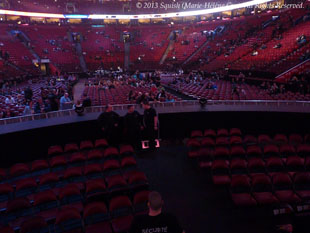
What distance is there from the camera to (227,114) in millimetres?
8109

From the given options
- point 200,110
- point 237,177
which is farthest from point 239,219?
point 200,110

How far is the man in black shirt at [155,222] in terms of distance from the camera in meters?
2.13

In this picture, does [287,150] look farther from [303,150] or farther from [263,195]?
[263,195]

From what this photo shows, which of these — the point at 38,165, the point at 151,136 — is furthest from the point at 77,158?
the point at 151,136

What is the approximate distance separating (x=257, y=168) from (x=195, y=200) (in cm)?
231

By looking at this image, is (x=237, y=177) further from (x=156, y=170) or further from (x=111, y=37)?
(x=111, y=37)

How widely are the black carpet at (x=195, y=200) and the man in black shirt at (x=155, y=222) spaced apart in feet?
7.41

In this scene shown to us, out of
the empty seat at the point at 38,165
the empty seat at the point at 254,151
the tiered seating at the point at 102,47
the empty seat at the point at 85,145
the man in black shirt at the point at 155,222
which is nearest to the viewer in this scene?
the man in black shirt at the point at 155,222

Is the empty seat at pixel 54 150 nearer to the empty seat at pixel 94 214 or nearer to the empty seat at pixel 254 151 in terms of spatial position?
the empty seat at pixel 94 214

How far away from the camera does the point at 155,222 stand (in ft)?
7.07

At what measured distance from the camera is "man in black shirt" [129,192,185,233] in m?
2.13

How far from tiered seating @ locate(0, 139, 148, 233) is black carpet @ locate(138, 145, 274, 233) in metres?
0.65

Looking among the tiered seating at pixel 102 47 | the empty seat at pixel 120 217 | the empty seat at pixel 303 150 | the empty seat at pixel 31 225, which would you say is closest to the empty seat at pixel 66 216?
the empty seat at pixel 31 225

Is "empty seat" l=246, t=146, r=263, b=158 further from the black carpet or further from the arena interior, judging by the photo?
the black carpet
